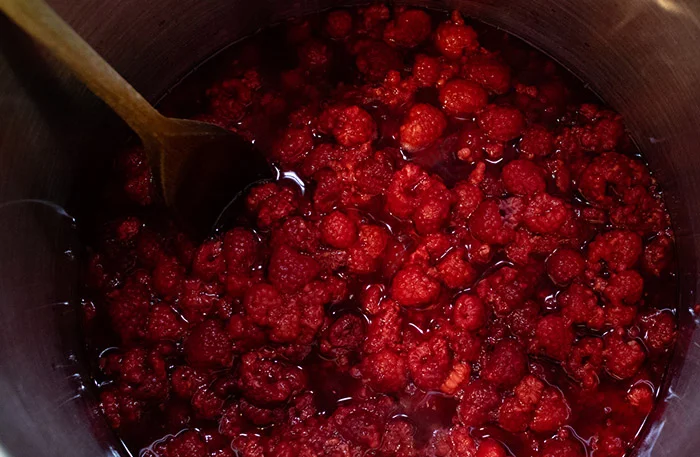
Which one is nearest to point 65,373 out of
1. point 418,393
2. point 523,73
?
point 418,393

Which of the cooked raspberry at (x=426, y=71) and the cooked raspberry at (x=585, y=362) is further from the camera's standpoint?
A: the cooked raspberry at (x=426, y=71)

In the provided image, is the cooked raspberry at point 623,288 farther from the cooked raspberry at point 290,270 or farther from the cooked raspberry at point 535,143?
the cooked raspberry at point 290,270

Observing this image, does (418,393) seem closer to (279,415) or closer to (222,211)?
(279,415)

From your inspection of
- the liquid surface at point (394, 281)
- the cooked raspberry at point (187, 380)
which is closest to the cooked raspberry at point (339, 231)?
the liquid surface at point (394, 281)

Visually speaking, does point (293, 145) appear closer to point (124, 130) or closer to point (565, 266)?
point (124, 130)

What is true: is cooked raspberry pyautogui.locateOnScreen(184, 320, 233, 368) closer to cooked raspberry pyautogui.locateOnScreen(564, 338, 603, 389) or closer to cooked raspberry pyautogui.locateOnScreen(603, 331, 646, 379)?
cooked raspberry pyautogui.locateOnScreen(564, 338, 603, 389)

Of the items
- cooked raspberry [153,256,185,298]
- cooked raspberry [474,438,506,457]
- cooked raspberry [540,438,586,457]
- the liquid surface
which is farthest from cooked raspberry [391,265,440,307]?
cooked raspberry [153,256,185,298]

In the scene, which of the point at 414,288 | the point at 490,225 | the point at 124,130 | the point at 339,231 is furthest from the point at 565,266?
the point at 124,130
